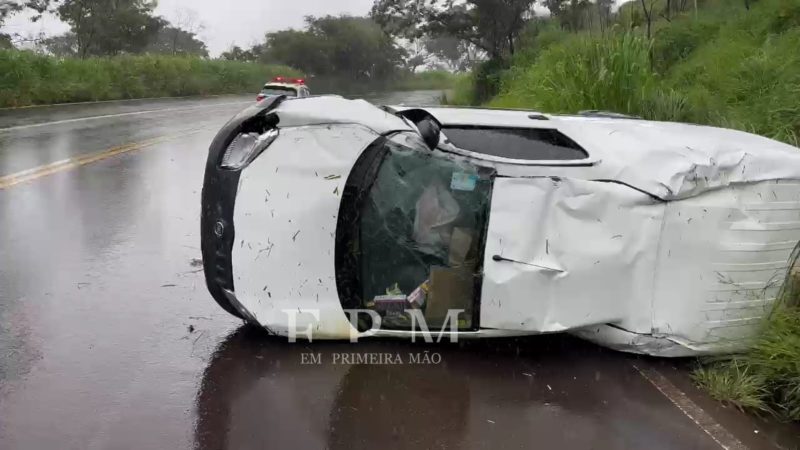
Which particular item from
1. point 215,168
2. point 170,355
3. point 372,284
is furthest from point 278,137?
point 170,355

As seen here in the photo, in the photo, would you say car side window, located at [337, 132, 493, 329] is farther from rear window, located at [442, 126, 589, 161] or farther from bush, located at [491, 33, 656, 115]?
bush, located at [491, 33, 656, 115]

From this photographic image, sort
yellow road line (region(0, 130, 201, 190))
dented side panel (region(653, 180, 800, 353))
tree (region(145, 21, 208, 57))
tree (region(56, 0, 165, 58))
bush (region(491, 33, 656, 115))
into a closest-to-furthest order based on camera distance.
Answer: dented side panel (region(653, 180, 800, 353))
yellow road line (region(0, 130, 201, 190))
bush (region(491, 33, 656, 115))
tree (region(56, 0, 165, 58))
tree (region(145, 21, 208, 57))

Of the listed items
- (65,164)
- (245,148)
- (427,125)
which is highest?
(427,125)

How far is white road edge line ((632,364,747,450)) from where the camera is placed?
329 centimetres

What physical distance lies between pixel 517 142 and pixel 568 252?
75 centimetres

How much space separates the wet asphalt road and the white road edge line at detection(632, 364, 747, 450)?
33 mm

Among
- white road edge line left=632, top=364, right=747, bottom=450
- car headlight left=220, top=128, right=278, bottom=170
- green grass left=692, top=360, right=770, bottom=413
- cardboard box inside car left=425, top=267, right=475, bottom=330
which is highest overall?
car headlight left=220, top=128, right=278, bottom=170

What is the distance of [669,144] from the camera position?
13.7ft

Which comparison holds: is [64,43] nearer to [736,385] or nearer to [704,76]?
[704,76]

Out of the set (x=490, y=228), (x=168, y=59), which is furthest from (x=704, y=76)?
(x=168, y=59)

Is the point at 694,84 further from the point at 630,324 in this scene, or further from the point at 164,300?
the point at 164,300

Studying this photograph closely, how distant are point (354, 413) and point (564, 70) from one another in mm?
8117

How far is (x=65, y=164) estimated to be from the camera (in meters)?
9.96

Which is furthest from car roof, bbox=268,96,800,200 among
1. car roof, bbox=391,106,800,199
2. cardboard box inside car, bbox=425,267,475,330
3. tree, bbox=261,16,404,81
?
tree, bbox=261,16,404,81
